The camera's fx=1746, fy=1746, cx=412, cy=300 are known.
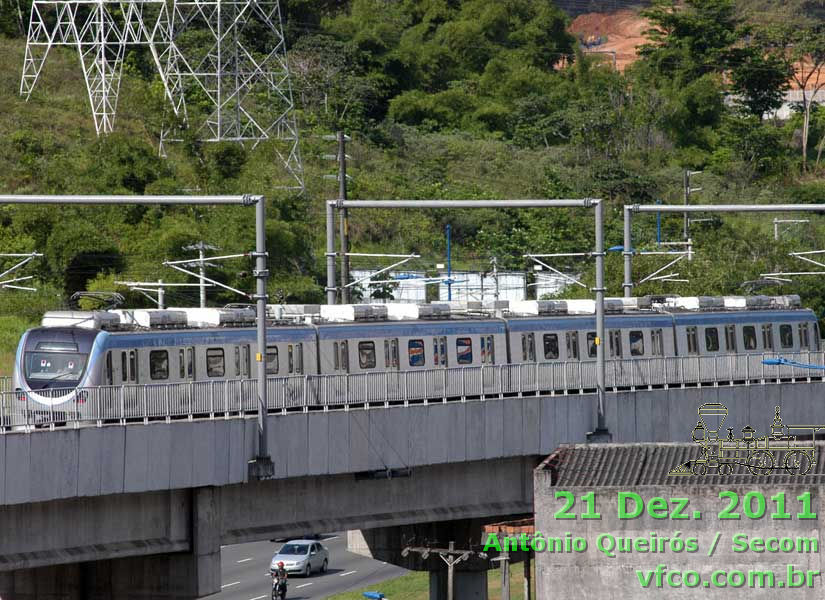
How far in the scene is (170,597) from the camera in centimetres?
3409

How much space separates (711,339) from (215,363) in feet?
62.0

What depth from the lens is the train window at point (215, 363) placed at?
40.1 meters

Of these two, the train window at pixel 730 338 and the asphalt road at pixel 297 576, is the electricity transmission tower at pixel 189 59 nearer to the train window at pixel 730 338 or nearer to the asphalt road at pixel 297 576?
the asphalt road at pixel 297 576

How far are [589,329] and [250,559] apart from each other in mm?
18474

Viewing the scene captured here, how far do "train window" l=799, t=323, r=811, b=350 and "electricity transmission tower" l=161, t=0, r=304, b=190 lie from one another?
27780 mm

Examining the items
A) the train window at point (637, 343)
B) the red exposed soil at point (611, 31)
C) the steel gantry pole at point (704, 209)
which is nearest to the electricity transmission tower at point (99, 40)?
the steel gantry pole at point (704, 209)

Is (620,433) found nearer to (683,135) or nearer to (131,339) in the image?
(131,339)

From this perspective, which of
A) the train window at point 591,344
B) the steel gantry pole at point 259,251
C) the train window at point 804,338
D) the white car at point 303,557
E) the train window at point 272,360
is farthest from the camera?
the white car at point 303,557

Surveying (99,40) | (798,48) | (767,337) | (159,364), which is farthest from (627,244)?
(798,48)

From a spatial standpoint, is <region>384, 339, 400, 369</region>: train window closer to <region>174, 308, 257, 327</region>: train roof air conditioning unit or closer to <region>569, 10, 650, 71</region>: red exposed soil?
<region>174, 308, 257, 327</region>: train roof air conditioning unit

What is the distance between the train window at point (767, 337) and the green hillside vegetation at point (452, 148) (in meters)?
15.1

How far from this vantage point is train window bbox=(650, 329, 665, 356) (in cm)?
5128

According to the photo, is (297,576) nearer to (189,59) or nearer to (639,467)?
(639,467)

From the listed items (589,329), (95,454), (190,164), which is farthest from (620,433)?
(190,164)
